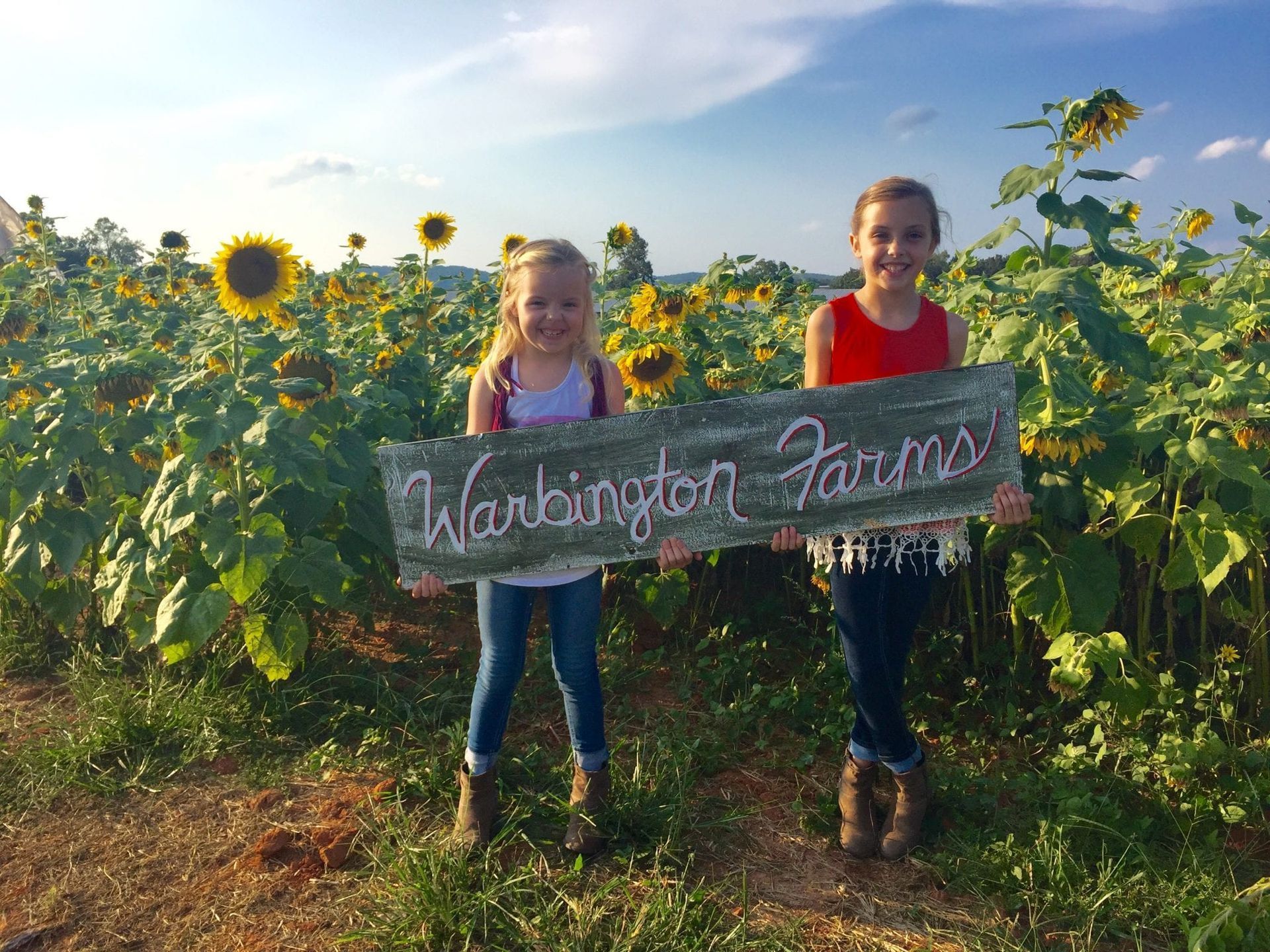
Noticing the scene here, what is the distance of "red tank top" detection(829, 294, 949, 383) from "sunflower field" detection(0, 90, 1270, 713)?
0.93 ft

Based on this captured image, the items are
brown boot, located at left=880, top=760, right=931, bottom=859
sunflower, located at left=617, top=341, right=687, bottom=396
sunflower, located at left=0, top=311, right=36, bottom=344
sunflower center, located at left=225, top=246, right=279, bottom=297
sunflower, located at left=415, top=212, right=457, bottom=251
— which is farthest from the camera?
sunflower, located at left=415, top=212, right=457, bottom=251

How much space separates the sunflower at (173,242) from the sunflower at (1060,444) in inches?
245

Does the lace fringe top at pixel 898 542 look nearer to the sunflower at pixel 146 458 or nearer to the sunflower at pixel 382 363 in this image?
the sunflower at pixel 146 458

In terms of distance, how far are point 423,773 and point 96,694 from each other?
1316 millimetres

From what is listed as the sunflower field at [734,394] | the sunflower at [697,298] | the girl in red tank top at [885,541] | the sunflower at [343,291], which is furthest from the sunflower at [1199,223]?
the sunflower at [343,291]

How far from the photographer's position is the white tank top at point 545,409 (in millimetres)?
2289

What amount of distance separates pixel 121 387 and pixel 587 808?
2040 millimetres

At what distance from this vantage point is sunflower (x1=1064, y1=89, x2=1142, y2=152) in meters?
2.41

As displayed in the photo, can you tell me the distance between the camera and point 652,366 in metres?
3.26

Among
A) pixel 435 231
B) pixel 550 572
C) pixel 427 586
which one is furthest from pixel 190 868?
pixel 435 231

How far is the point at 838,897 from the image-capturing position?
229cm

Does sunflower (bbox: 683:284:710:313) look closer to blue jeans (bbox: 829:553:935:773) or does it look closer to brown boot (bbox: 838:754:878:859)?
blue jeans (bbox: 829:553:935:773)

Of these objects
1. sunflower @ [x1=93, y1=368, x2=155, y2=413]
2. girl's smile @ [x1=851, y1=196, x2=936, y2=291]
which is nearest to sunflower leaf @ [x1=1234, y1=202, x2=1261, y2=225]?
girl's smile @ [x1=851, y1=196, x2=936, y2=291]

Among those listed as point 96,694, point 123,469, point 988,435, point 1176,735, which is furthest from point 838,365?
point 96,694
